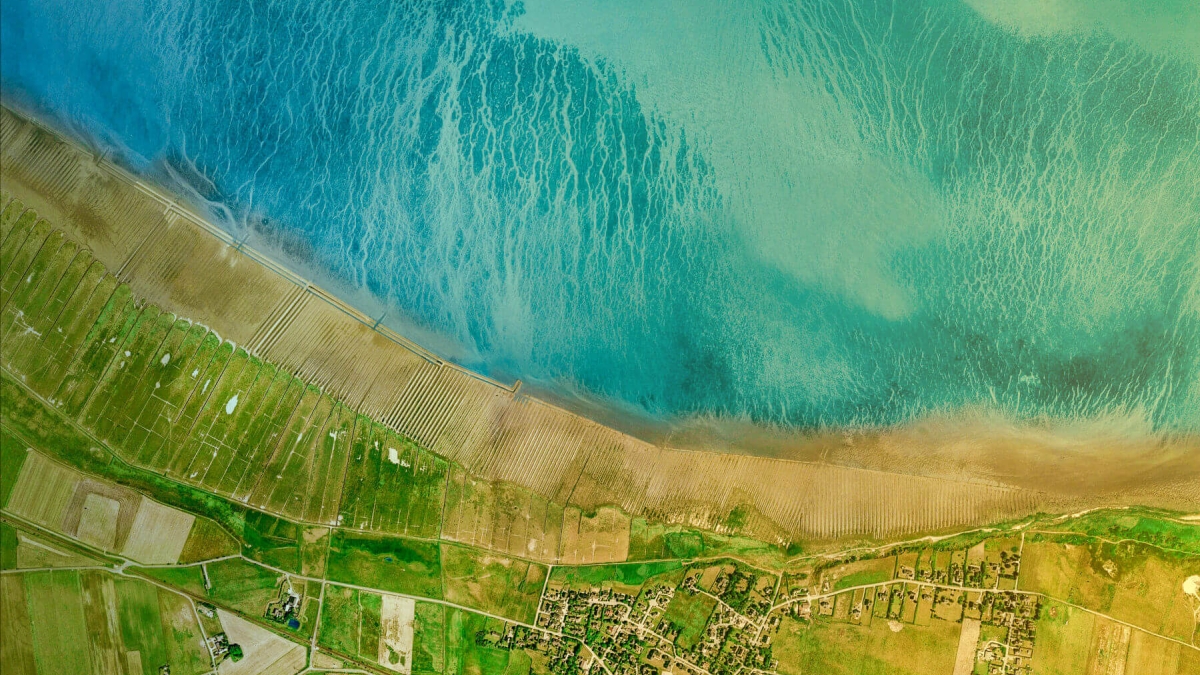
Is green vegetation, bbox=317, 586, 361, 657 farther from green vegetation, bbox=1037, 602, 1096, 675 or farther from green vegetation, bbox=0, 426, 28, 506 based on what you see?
green vegetation, bbox=1037, 602, 1096, 675

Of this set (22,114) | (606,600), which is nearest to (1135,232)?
(606,600)

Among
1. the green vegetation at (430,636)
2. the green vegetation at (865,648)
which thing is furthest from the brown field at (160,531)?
the green vegetation at (865,648)

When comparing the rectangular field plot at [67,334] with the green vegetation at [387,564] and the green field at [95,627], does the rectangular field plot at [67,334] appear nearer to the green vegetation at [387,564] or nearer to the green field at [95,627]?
the green field at [95,627]

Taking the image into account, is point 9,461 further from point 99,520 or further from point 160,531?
point 160,531

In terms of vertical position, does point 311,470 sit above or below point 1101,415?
below

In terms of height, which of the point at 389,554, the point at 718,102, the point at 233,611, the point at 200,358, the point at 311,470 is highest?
the point at 718,102

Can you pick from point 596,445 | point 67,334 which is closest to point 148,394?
point 67,334

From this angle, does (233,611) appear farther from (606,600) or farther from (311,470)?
(606,600)
